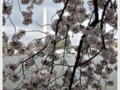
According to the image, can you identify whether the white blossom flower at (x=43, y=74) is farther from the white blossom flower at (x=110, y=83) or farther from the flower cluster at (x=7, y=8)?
the white blossom flower at (x=110, y=83)

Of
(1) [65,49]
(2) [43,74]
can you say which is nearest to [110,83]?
(1) [65,49]

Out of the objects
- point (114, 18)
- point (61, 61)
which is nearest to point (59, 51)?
point (61, 61)

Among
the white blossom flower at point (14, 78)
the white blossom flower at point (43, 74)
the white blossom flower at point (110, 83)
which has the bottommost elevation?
the white blossom flower at point (110, 83)

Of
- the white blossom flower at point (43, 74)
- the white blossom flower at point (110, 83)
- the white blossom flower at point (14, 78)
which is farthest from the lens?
the white blossom flower at point (110, 83)

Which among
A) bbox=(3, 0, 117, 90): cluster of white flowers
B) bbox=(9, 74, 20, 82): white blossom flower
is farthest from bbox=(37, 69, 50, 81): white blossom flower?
bbox=(9, 74, 20, 82): white blossom flower

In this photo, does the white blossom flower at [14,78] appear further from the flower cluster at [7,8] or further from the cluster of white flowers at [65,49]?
the flower cluster at [7,8]

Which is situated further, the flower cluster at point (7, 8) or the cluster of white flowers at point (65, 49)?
the flower cluster at point (7, 8)

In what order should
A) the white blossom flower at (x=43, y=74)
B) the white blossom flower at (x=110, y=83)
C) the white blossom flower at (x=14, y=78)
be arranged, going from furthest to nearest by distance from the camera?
the white blossom flower at (x=110, y=83) < the white blossom flower at (x=14, y=78) < the white blossom flower at (x=43, y=74)

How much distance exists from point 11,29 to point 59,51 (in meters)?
0.23

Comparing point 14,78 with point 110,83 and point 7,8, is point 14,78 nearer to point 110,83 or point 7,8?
point 7,8

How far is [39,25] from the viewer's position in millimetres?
1258

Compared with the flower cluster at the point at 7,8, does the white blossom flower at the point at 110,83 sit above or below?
below

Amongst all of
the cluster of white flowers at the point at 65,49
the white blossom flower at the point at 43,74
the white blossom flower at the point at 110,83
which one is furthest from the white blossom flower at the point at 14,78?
A: the white blossom flower at the point at 110,83

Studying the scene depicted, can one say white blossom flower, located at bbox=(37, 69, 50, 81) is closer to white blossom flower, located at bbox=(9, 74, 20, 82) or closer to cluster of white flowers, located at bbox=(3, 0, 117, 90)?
cluster of white flowers, located at bbox=(3, 0, 117, 90)
